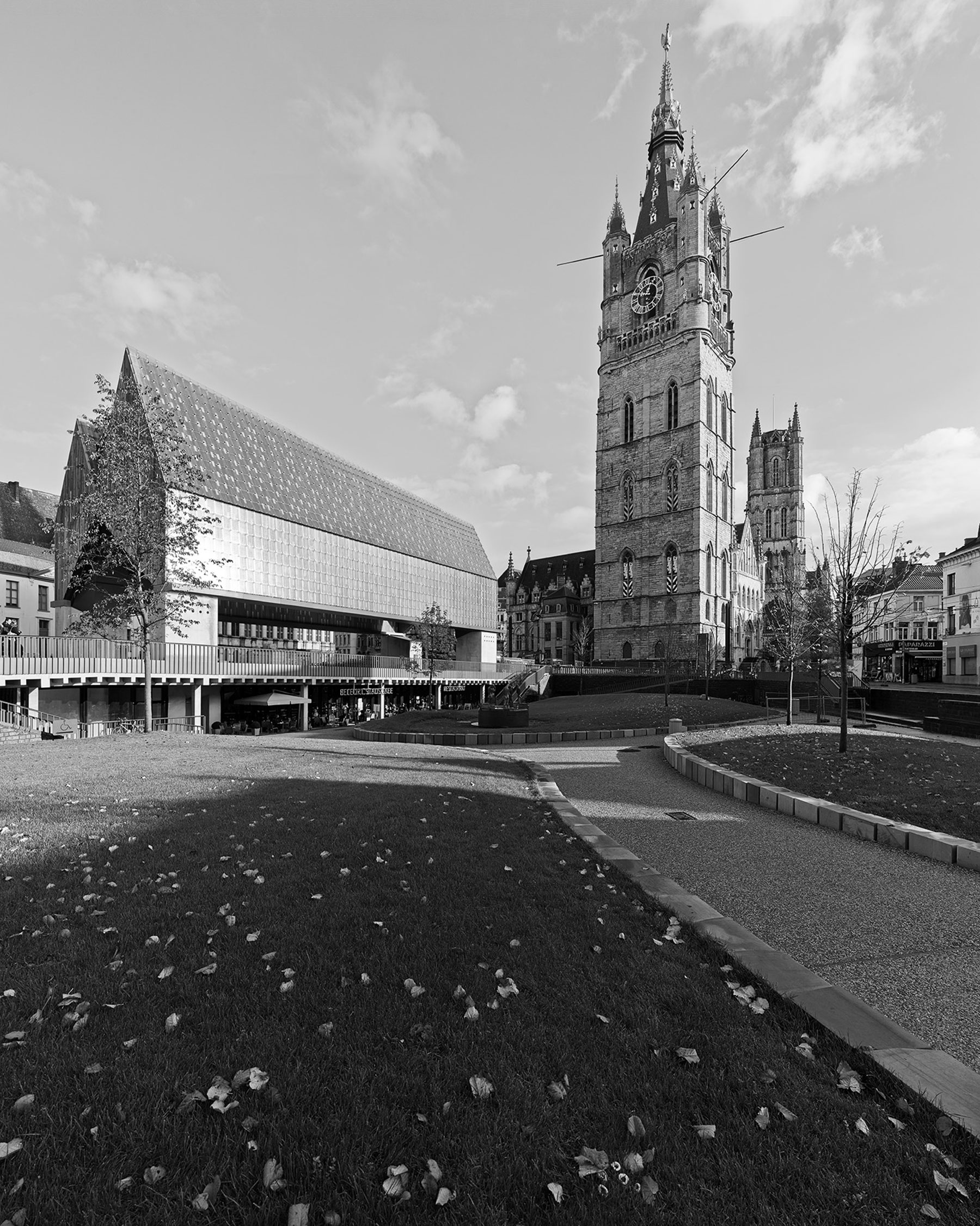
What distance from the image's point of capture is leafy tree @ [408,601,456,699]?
52031 millimetres

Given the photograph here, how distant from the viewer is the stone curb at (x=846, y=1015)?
3.14m

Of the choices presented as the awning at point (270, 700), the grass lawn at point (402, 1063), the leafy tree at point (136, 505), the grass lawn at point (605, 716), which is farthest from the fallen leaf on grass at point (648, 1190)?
the awning at point (270, 700)

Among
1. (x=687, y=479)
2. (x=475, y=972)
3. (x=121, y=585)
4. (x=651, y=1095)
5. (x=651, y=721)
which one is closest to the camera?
(x=651, y=1095)

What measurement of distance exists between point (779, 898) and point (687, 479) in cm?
7424

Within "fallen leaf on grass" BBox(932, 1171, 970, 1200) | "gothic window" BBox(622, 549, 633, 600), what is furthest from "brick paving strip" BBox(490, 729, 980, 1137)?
"gothic window" BBox(622, 549, 633, 600)

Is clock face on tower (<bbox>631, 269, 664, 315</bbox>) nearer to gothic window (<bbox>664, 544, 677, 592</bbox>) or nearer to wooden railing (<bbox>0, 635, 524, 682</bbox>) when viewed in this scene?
gothic window (<bbox>664, 544, 677, 592</bbox>)

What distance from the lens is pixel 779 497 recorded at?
106312 millimetres

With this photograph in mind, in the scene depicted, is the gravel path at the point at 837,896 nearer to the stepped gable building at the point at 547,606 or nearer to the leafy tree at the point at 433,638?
the leafy tree at the point at 433,638

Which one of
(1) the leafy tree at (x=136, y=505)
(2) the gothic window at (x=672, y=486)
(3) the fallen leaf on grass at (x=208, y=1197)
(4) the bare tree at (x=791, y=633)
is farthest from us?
(2) the gothic window at (x=672, y=486)

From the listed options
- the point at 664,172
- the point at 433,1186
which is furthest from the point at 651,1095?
the point at 664,172

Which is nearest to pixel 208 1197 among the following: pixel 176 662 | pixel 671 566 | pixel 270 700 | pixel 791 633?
pixel 791 633

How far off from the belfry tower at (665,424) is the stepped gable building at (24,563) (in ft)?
195

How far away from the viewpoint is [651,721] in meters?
24.4

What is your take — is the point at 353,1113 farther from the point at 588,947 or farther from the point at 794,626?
the point at 794,626
